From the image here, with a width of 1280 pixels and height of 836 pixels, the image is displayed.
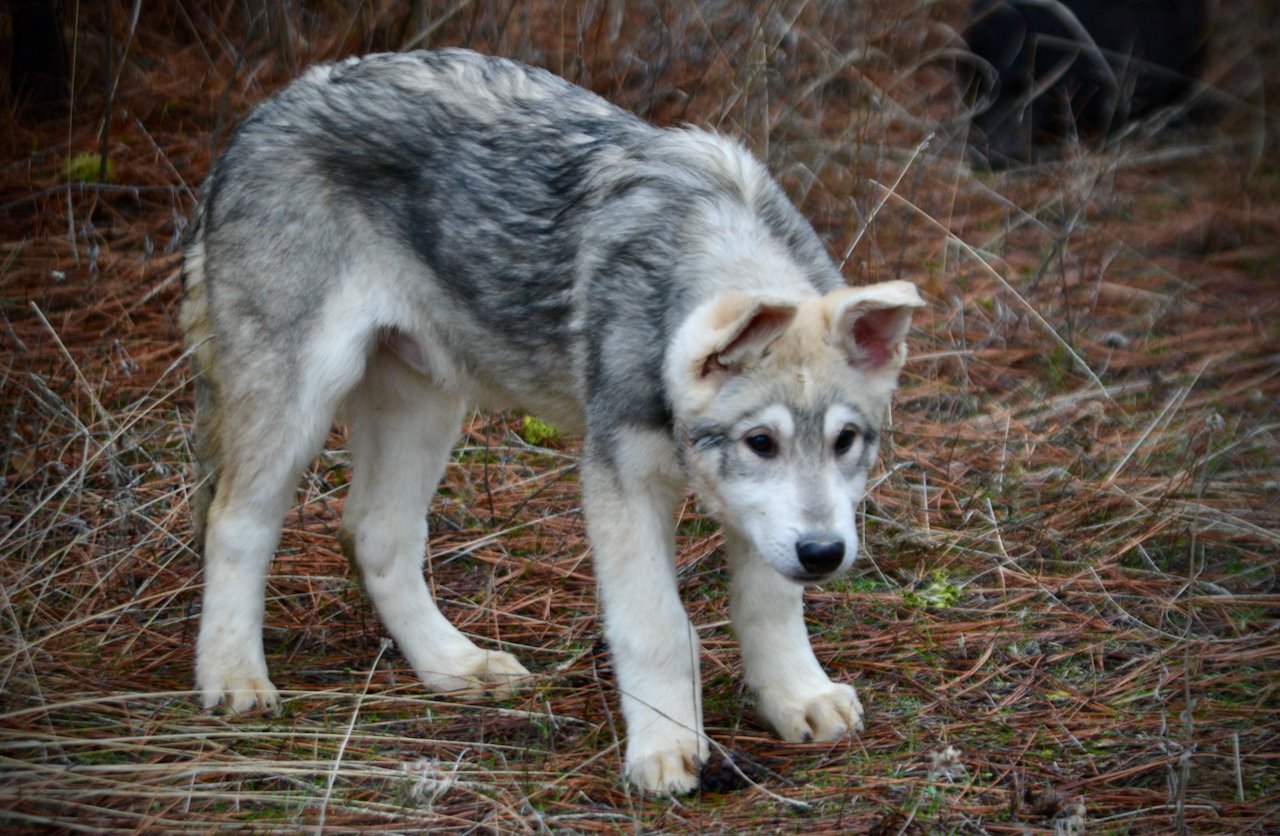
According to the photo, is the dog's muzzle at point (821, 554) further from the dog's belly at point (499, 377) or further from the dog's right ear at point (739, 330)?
the dog's belly at point (499, 377)

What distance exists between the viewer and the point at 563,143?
4.38m

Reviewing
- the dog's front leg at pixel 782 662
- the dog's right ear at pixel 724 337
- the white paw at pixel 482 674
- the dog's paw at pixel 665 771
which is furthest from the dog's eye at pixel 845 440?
the white paw at pixel 482 674

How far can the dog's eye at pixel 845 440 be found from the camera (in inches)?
141

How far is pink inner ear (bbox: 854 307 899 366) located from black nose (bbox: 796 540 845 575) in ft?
2.00

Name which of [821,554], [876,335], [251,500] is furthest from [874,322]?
[251,500]

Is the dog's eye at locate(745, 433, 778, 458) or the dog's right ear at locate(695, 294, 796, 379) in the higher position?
the dog's right ear at locate(695, 294, 796, 379)

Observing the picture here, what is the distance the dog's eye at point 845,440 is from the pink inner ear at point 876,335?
0.73 ft

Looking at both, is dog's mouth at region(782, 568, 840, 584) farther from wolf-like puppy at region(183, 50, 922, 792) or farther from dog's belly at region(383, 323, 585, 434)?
dog's belly at region(383, 323, 585, 434)

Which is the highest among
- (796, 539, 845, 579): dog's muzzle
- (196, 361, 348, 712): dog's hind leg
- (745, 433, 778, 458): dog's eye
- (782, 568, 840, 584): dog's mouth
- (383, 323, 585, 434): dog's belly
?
(745, 433, 778, 458): dog's eye

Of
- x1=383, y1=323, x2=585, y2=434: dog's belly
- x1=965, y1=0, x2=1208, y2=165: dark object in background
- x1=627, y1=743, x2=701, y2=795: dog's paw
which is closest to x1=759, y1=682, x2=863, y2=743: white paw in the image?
x1=627, y1=743, x2=701, y2=795: dog's paw

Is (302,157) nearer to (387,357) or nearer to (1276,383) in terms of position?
(387,357)

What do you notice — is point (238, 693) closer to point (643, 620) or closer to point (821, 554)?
point (643, 620)

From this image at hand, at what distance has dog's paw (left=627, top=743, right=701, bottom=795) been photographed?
11.8 ft

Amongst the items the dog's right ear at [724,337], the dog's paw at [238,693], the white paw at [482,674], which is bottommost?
the dog's paw at [238,693]
